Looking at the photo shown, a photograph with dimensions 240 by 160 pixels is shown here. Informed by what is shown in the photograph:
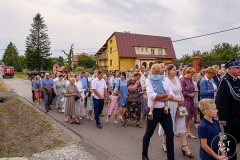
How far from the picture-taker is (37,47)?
57188mm

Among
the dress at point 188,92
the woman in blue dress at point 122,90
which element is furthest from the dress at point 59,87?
the dress at point 188,92

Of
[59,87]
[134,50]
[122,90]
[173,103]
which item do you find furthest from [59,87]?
[134,50]

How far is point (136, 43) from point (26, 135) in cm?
3678

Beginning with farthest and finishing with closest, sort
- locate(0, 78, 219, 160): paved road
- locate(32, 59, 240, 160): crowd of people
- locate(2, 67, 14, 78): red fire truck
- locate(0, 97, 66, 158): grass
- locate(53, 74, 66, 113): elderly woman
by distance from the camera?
locate(2, 67, 14, 78): red fire truck < locate(53, 74, 66, 113): elderly woman < locate(0, 97, 66, 158): grass < locate(0, 78, 219, 160): paved road < locate(32, 59, 240, 160): crowd of people

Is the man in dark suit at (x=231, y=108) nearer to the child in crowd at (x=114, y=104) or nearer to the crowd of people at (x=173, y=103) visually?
the crowd of people at (x=173, y=103)

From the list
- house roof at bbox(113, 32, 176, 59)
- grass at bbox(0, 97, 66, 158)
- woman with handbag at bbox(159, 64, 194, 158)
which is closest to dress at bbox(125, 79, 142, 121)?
woman with handbag at bbox(159, 64, 194, 158)

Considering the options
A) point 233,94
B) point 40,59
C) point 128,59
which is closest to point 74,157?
point 233,94

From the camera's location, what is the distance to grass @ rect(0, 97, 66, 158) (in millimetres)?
5427

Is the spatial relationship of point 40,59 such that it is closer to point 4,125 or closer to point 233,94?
point 4,125

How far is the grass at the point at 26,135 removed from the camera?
5427 millimetres

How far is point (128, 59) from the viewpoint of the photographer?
41.2 metres

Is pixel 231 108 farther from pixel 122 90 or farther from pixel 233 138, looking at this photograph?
pixel 122 90

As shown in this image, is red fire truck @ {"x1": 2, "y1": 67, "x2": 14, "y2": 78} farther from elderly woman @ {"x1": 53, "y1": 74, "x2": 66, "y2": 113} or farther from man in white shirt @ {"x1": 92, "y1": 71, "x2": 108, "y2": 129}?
man in white shirt @ {"x1": 92, "y1": 71, "x2": 108, "y2": 129}

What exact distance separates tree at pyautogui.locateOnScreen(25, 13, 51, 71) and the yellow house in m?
21.6
